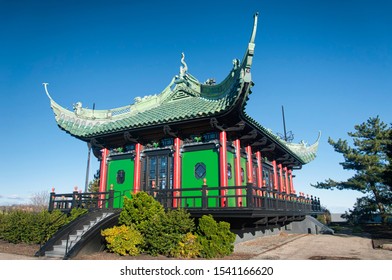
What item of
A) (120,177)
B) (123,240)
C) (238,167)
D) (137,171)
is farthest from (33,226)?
(238,167)

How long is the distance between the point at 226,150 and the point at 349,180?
28704mm

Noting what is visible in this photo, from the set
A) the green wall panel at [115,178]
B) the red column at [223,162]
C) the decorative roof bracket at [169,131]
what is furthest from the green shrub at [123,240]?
the decorative roof bracket at [169,131]

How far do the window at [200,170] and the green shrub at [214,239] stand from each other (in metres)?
3.71

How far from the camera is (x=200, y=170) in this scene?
15141mm

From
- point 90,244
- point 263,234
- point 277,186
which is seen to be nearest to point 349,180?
point 277,186

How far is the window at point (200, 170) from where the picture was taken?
14968 mm

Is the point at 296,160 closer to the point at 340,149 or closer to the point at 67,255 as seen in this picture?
the point at 340,149

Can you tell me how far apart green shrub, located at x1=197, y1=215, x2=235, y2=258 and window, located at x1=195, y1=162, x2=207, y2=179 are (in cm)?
371

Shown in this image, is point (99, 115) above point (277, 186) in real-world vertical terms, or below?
above

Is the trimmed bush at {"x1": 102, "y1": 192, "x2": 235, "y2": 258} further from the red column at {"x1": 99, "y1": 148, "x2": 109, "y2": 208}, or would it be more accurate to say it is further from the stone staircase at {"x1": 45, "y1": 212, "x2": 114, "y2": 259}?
the red column at {"x1": 99, "y1": 148, "x2": 109, "y2": 208}

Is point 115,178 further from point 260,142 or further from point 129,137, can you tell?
point 260,142

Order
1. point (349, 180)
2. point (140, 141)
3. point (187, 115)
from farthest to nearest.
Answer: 1. point (349, 180)
2. point (140, 141)
3. point (187, 115)

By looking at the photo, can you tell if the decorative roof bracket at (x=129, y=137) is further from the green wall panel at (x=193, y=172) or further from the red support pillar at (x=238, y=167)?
the red support pillar at (x=238, y=167)

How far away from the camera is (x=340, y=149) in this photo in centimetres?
3853
